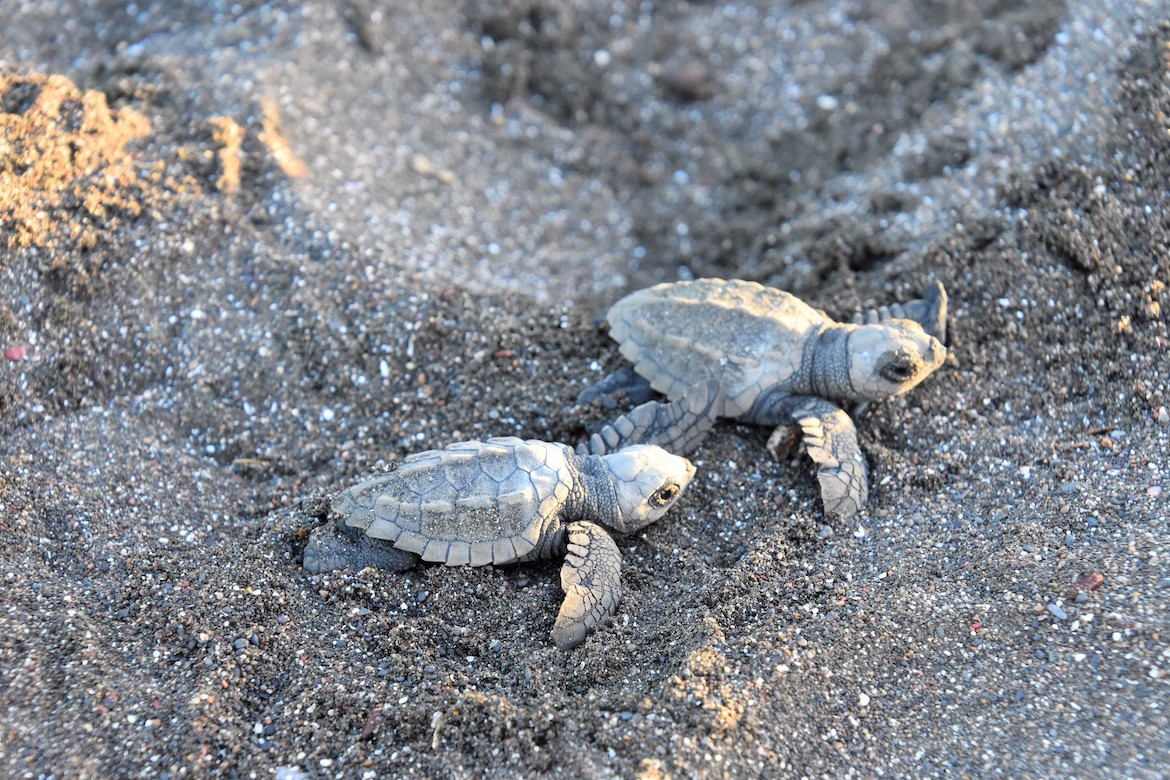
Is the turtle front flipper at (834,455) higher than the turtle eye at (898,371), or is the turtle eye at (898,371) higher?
the turtle eye at (898,371)

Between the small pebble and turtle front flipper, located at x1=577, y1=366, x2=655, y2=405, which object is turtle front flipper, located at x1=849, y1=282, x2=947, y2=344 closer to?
turtle front flipper, located at x1=577, y1=366, x2=655, y2=405

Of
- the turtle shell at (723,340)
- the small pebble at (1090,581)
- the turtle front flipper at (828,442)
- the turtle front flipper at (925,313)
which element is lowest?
the small pebble at (1090,581)

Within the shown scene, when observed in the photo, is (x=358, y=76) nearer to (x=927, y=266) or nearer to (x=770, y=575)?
(x=927, y=266)

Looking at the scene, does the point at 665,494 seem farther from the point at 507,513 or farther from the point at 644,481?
the point at 507,513

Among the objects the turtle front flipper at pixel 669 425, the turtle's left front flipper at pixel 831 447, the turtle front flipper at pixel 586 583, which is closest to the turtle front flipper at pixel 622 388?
the turtle front flipper at pixel 669 425

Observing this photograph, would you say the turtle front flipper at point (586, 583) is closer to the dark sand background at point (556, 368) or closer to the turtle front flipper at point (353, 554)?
the dark sand background at point (556, 368)

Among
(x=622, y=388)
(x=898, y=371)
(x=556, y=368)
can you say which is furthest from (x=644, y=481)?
(x=898, y=371)

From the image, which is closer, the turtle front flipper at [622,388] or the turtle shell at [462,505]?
the turtle shell at [462,505]
